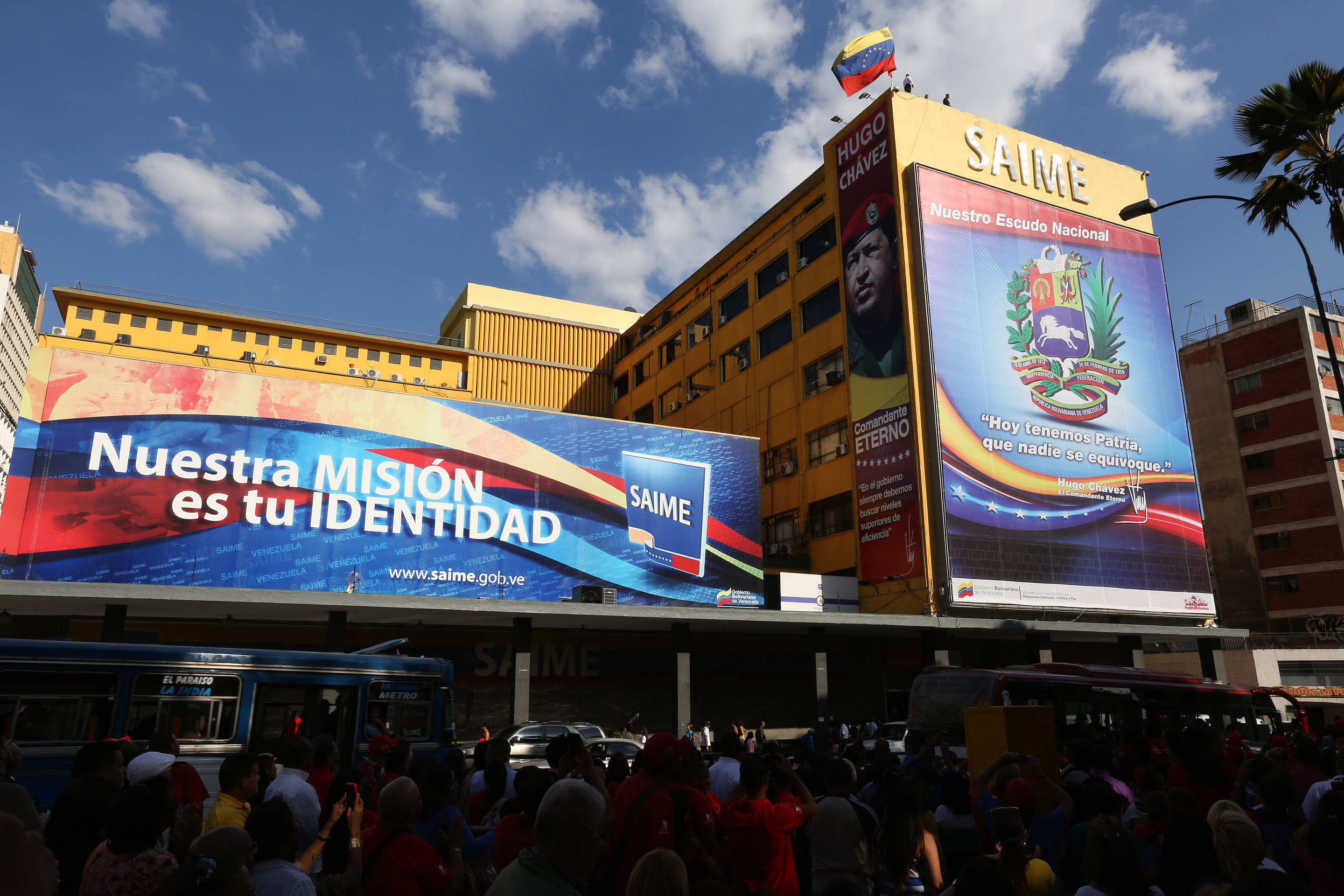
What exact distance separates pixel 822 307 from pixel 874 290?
3.98m

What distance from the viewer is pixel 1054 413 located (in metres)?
36.7

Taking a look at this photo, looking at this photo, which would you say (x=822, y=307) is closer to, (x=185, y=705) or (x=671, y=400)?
(x=671, y=400)

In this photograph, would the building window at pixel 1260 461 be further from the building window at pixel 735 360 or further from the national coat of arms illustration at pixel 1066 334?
the building window at pixel 735 360

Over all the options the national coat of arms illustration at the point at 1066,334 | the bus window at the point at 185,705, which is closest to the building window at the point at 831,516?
the national coat of arms illustration at the point at 1066,334

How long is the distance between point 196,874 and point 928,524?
31.8 meters

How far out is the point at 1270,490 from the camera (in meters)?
53.9

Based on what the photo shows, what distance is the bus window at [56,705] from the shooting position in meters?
12.6

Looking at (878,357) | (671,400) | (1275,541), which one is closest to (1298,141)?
(878,357)

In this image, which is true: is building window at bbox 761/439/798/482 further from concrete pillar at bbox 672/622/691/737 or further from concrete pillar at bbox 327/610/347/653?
concrete pillar at bbox 327/610/347/653

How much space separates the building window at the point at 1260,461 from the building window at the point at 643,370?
37.9 metres

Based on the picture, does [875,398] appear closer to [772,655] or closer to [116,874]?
[772,655]

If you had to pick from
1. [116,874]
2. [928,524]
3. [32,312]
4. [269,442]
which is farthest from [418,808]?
[32,312]

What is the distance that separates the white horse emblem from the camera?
123 feet

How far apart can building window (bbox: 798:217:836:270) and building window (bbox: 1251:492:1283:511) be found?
34441 millimetres
